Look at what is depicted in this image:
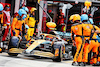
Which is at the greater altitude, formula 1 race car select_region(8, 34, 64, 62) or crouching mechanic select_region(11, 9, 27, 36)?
crouching mechanic select_region(11, 9, 27, 36)

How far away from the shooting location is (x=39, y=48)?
7051 mm

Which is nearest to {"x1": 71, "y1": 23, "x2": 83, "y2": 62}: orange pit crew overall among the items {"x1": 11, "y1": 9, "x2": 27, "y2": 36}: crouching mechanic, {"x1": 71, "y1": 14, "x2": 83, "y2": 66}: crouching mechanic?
{"x1": 71, "y1": 14, "x2": 83, "y2": 66}: crouching mechanic

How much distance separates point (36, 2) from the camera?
1427cm

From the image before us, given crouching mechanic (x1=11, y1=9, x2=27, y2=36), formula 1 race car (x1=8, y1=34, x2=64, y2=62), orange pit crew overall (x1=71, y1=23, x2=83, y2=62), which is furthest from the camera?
crouching mechanic (x1=11, y1=9, x2=27, y2=36)

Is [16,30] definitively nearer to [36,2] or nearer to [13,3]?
[13,3]

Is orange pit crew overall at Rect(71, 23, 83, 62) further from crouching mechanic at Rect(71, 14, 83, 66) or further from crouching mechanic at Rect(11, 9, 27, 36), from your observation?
crouching mechanic at Rect(11, 9, 27, 36)

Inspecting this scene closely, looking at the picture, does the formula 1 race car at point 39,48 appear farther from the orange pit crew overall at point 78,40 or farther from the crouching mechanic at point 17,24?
the crouching mechanic at point 17,24

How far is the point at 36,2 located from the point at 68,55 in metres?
7.32

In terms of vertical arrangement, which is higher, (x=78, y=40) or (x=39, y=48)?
(x=78, y=40)

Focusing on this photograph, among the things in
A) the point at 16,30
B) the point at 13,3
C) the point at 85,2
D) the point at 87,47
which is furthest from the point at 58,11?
the point at 87,47

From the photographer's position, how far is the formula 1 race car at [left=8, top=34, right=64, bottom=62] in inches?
269


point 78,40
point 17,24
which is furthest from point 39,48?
point 17,24

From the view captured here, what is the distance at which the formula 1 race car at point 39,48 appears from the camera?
6.84 m

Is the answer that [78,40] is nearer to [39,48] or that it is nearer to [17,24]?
[39,48]
